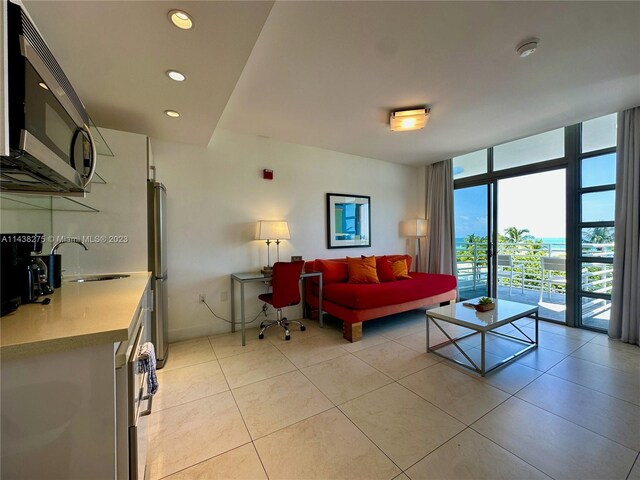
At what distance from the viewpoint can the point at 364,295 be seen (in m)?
3.01

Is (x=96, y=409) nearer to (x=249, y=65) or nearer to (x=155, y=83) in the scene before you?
(x=155, y=83)

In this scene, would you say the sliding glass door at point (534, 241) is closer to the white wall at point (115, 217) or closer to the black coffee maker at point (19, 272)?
the white wall at point (115, 217)

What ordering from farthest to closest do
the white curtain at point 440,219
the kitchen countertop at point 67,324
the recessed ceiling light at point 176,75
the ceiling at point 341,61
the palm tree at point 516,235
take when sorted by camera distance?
1. the white curtain at point 440,219
2. the palm tree at point 516,235
3. the recessed ceiling light at point 176,75
4. the ceiling at point 341,61
5. the kitchen countertop at point 67,324

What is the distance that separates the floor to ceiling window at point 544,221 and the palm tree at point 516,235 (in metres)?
0.01

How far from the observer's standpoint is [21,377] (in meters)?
0.75

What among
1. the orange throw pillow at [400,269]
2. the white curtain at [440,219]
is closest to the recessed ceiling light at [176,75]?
the orange throw pillow at [400,269]

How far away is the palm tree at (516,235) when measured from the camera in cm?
390

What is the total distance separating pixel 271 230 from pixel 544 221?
3751 mm

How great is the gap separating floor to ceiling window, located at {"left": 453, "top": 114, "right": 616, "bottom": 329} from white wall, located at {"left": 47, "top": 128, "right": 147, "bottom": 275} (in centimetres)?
463

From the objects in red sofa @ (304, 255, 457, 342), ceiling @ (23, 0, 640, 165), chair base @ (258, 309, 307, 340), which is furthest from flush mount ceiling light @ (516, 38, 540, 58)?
chair base @ (258, 309, 307, 340)

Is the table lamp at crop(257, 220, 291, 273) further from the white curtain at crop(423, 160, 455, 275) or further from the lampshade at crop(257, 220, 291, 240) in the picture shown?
the white curtain at crop(423, 160, 455, 275)

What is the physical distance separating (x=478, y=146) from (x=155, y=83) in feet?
13.4

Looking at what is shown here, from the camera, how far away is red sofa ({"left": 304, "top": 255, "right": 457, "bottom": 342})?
9.86 ft

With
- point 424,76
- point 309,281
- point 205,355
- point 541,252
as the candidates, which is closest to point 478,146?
point 541,252
